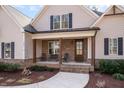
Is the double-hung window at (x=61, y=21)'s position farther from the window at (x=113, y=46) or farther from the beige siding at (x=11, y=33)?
the window at (x=113, y=46)

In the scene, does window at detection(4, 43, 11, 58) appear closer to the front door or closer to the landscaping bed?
the landscaping bed

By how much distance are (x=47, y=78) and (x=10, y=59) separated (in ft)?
19.7

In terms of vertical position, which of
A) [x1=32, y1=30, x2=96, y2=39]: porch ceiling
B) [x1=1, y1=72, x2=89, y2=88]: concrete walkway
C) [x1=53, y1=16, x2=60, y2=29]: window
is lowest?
[x1=1, y1=72, x2=89, y2=88]: concrete walkway

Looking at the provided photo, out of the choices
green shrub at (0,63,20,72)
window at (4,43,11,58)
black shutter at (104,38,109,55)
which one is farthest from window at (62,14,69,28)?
green shrub at (0,63,20,72)

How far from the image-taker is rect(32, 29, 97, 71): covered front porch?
50.9 ft

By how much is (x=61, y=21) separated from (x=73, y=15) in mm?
1311

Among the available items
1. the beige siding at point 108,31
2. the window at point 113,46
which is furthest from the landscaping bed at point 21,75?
the window at point 113,46

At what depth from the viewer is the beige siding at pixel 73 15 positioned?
16.3m

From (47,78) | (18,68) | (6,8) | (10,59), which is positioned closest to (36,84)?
(47,78)

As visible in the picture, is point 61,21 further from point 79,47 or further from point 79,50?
point 79,50

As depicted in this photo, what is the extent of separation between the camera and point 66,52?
18.1 meters

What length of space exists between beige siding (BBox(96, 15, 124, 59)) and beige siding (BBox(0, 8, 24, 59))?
689 cm

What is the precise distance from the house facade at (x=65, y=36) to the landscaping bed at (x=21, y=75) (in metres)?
1.21

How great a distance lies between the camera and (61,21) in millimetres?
17203
